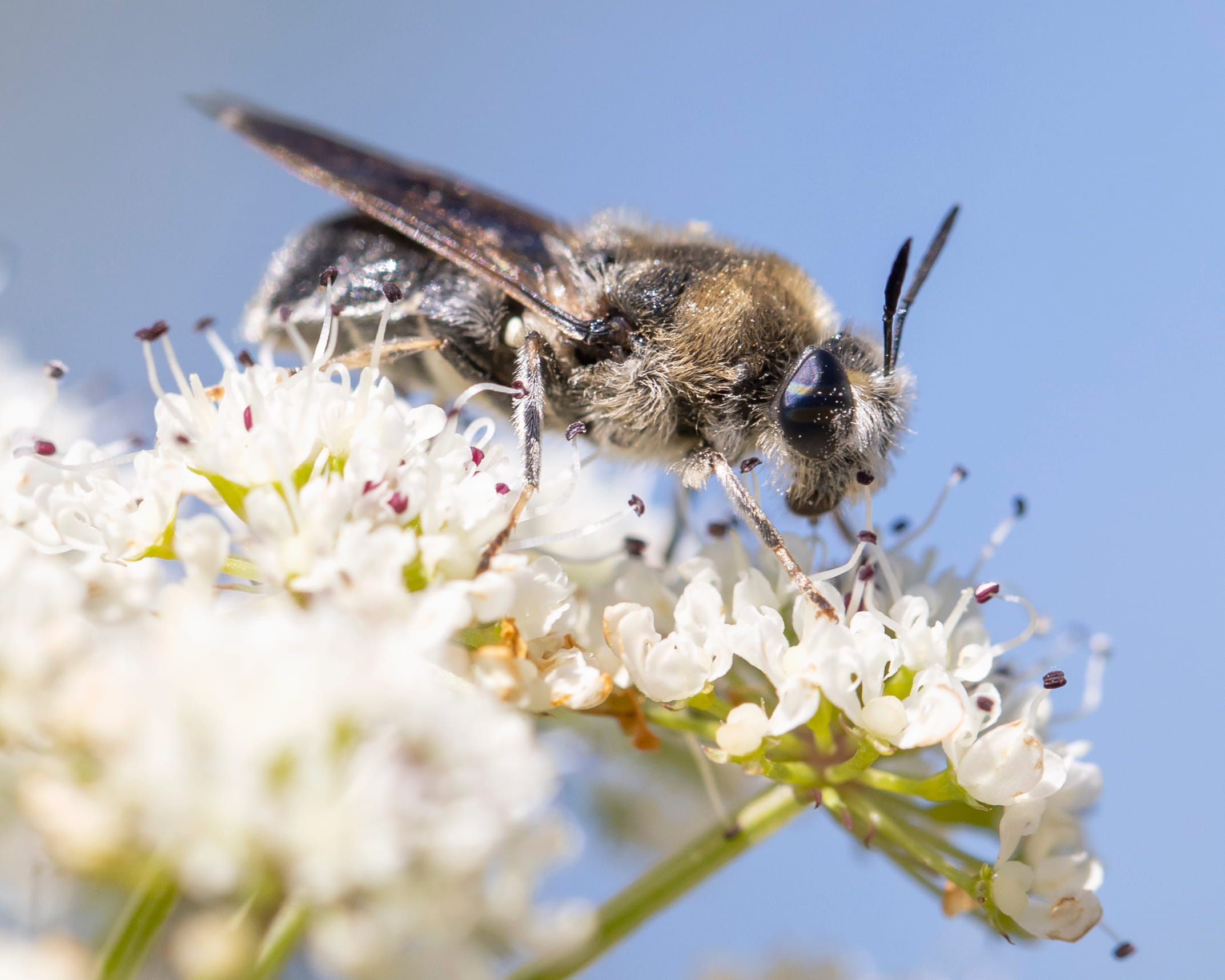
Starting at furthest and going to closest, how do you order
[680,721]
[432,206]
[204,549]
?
[432,206], [680,721], [204,549]

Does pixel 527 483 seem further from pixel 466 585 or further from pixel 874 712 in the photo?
pixel 874 712

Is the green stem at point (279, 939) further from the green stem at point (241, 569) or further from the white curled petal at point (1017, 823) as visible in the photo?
the white curled petal at point (1017, 823)

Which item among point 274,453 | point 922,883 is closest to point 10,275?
point 274,453

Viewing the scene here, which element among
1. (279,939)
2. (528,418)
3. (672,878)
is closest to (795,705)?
(672,878)

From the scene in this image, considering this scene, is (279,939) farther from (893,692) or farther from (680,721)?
(893,692)

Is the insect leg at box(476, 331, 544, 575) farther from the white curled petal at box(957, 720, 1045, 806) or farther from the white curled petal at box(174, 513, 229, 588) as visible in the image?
the white curled petal at box(957, 720, 1045, 806)
